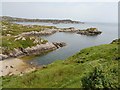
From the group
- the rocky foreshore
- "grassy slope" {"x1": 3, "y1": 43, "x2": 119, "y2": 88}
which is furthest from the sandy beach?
"grassy slope" {"x1": 3, "y1": 43, "x2": 119, "y2": 88}

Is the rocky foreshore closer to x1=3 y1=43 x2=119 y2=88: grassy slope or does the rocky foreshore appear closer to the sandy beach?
the sandy beach

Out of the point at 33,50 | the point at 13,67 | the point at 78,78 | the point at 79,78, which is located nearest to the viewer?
the point at 79,78

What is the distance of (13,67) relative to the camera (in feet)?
226

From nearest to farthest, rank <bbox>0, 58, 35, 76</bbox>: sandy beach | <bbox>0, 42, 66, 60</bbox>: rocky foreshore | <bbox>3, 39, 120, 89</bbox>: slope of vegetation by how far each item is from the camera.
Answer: <bbox>3, 39, 120, 89</bbox>: slope of vegetation < <bbox>0, 58, 35, 76</bbox>: sandy beach < <bbox>0, 42, 66, 60</bbox>: rocky foreshore

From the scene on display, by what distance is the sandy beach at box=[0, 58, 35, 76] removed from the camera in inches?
2494

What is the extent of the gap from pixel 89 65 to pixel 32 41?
7291cm

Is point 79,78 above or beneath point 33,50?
above

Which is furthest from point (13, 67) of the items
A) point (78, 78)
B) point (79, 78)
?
point (79, 78)

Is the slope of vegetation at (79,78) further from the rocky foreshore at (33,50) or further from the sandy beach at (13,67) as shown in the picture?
the rocky foreshore at (33,50)

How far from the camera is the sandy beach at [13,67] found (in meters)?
63.3

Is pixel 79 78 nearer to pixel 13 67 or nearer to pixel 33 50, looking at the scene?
pixel 13 67

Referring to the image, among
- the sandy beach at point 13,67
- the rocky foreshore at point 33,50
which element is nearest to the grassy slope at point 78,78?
the sandy beach at point 13,67

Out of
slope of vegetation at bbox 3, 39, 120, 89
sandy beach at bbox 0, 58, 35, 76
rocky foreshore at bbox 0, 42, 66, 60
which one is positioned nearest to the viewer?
slope of vegetation at bbox 3, 39, 120, 89

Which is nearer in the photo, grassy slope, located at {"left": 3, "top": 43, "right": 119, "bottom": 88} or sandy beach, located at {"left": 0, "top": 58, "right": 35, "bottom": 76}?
grassy slope, located at {"left": 3, "top": 43, "right": 119, "bottom": 88}
